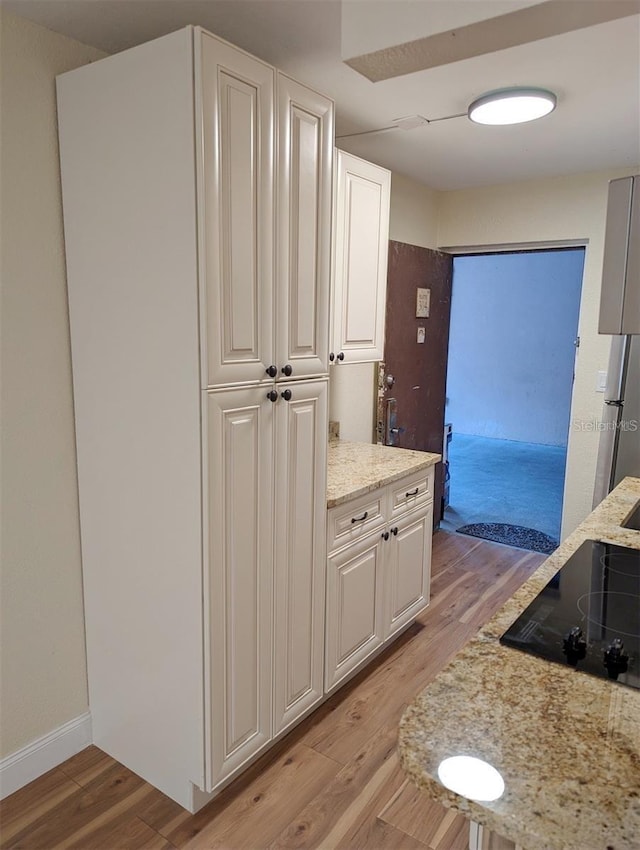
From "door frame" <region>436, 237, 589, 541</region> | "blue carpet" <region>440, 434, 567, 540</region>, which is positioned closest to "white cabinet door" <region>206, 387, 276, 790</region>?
"door frame" <region>436, 237, 589, 541</region>

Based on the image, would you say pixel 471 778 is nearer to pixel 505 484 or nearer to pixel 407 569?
pixel 407 569

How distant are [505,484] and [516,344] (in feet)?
8.33

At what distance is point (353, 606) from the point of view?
244cm

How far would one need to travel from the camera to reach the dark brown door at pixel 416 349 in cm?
364

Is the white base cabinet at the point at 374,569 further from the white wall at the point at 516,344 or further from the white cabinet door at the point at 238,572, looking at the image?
the white wall at the point at 516,344

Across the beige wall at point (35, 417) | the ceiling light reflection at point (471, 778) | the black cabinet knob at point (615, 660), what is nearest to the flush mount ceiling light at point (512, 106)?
the beige wall at point (35, 417)

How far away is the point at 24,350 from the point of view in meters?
1.86

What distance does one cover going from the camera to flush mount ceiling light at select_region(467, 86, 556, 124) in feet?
7.27

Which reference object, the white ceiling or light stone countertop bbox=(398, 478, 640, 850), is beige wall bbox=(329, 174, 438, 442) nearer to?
the white ceiling

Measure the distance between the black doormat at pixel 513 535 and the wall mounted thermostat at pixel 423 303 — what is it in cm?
169

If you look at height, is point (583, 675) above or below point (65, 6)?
below

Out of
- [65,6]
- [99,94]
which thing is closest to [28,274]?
[99,94]

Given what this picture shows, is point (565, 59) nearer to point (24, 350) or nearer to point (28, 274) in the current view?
point (28, 274)

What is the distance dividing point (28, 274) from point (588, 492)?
321 cm
